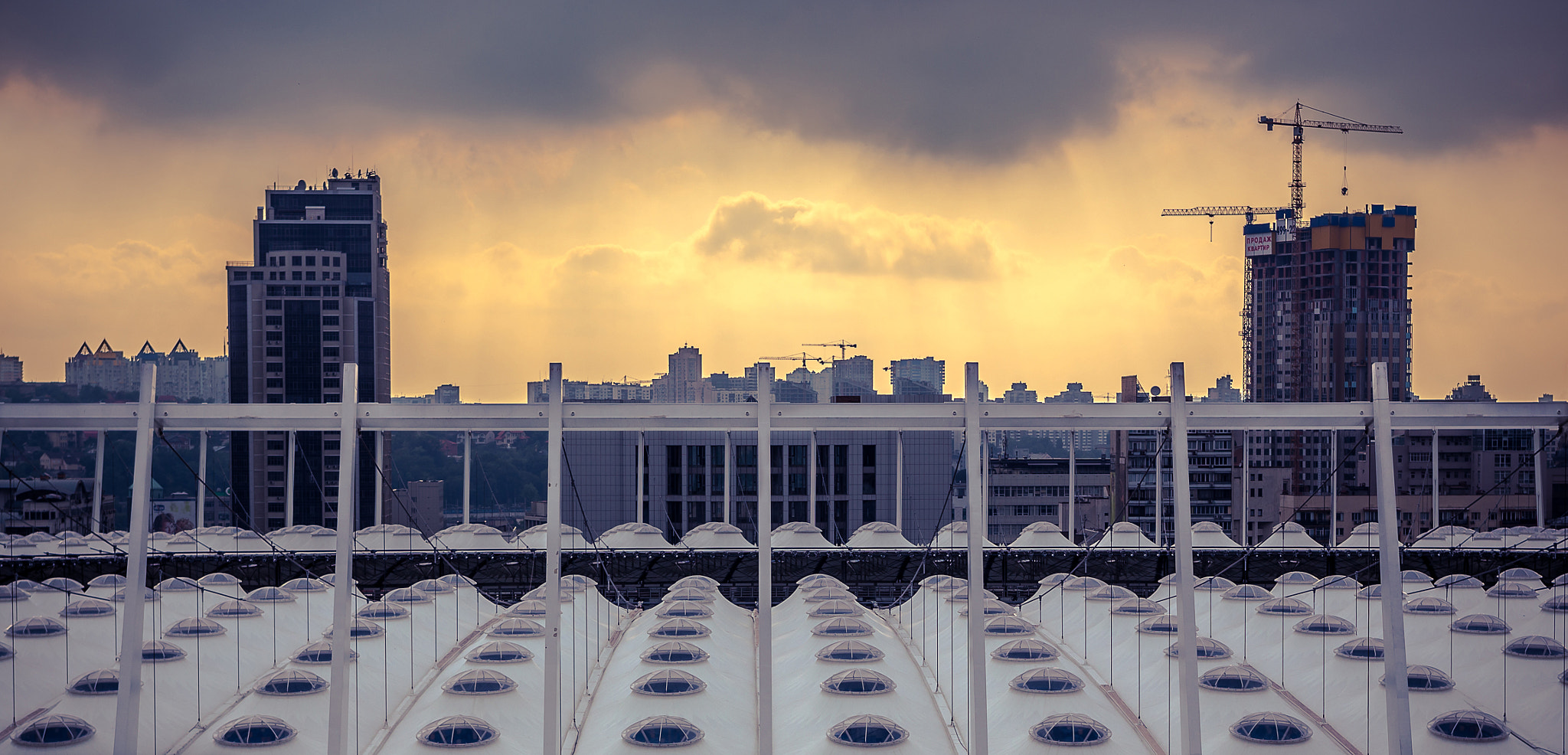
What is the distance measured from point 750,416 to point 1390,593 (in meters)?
14.4

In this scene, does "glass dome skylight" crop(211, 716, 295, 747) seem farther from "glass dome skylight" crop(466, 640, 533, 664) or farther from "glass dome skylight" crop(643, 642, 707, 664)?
"glass dome skylight" crop(643, 642, 707, 664)

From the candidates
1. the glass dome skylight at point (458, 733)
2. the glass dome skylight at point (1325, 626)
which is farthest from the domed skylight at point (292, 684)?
the glass dome skylight at point (1325, 626)

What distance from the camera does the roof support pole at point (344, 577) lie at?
82.4 ft

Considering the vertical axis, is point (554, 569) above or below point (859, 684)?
above

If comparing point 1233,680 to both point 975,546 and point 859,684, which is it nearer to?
point 859,684

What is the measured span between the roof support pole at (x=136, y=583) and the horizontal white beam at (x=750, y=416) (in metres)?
0.73

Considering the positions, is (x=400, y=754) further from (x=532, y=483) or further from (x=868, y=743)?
(x=532, y=483)

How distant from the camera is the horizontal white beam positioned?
27016mm

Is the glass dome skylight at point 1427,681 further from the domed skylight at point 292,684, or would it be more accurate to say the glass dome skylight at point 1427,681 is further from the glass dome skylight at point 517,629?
the domed skylight at point 292,684

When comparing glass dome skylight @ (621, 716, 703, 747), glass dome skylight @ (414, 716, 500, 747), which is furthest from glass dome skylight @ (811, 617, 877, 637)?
glass dome skylight @ (414, 716, 500, 747)

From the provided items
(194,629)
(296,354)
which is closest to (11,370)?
(296,354)

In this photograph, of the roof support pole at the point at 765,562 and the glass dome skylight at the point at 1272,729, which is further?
the glass dome skylight at the point at 1272,729

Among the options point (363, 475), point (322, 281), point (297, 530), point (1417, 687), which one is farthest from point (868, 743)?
point (322, 281)

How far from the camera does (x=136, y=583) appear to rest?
1016 inches
